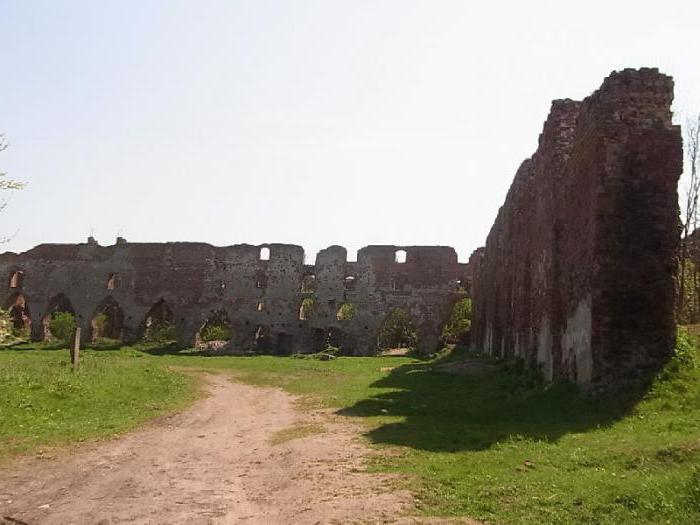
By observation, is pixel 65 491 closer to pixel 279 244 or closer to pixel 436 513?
pixel 436 513

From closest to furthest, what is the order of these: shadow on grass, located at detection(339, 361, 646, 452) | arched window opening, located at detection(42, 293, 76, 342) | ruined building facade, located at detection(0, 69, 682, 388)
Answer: shadow on grass, located at detection(339, 361, 646, 452), ruined building facade, located at detection(0, 69, 682, 388), arched window opening, located at detection(42, 293, 76, 342)

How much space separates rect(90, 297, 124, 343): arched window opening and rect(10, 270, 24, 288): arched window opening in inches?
221

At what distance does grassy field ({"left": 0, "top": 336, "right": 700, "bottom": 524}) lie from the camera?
18.9ft

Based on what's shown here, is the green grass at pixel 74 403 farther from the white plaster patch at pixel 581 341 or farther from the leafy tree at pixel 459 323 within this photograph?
the leafy tree at pixel 459 323

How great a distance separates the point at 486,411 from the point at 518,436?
131 inches

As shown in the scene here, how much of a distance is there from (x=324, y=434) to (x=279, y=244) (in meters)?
31.0

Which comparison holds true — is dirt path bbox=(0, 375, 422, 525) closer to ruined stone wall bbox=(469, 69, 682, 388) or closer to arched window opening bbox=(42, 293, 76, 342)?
ruined stone wall bbox=(469, 69, 682, 388)

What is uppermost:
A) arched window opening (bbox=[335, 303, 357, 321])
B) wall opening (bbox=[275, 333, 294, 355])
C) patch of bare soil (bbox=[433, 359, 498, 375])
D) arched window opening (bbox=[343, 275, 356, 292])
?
arched window opening (bbox=[343, 275, 356, 292])

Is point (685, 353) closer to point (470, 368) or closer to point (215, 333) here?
point (470, 368)

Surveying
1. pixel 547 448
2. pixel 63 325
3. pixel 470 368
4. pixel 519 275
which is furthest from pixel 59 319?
pixel 547 448

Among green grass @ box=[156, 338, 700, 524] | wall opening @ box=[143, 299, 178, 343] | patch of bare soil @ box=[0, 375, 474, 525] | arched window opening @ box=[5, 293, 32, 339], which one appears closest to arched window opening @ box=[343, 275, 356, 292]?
wall opening @ box=[143, 299, 178, 343]

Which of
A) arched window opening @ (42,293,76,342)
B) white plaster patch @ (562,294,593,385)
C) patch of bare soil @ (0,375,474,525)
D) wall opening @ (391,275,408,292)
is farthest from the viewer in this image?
arched window opening @ (42,293,76,342)

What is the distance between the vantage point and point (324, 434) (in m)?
10.4

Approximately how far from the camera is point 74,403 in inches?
498
